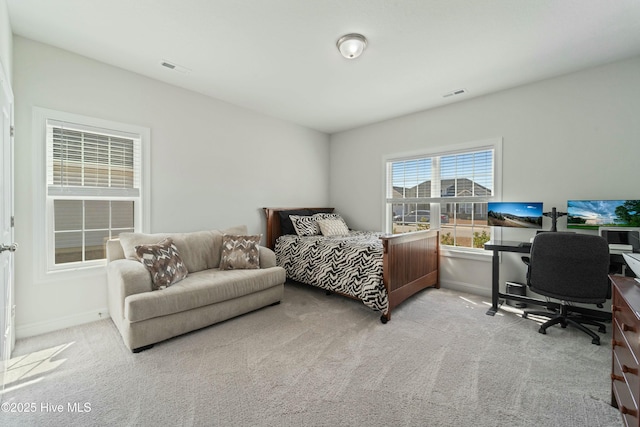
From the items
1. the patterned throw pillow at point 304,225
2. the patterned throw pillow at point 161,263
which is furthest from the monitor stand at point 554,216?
the patterned throw pillow at point 161,263

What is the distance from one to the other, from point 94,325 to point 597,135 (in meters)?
5.42

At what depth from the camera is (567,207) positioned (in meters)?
2.95

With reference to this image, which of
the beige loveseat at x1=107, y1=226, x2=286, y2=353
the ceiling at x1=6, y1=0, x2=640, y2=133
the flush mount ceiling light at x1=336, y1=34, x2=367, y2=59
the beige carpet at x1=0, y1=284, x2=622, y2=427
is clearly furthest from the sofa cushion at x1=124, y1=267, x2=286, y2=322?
the flush mount ceiling light at x1=336, y1=34, x2=367, y2=59

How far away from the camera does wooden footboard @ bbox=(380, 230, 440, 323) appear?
280 centimetres

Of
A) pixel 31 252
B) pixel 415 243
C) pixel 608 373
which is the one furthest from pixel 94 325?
pixel 608 373

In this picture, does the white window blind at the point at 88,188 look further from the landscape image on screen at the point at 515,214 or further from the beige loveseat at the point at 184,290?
the landscape image on screen at the point at 515,214

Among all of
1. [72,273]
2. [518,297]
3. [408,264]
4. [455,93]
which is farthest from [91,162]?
[518,297]

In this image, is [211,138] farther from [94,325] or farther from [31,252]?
[94,325]

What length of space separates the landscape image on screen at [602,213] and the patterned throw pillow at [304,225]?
3056mm

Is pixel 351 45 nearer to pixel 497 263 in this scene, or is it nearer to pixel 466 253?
pixel 497 263

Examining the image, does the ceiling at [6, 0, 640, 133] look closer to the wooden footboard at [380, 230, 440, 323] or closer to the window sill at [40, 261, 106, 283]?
the wooden footboard at [380, 230, 440, 323]

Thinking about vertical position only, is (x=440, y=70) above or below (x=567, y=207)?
above

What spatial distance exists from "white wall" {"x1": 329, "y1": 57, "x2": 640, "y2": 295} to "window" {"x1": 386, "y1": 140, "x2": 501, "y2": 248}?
185mm

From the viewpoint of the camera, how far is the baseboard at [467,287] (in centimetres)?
355
